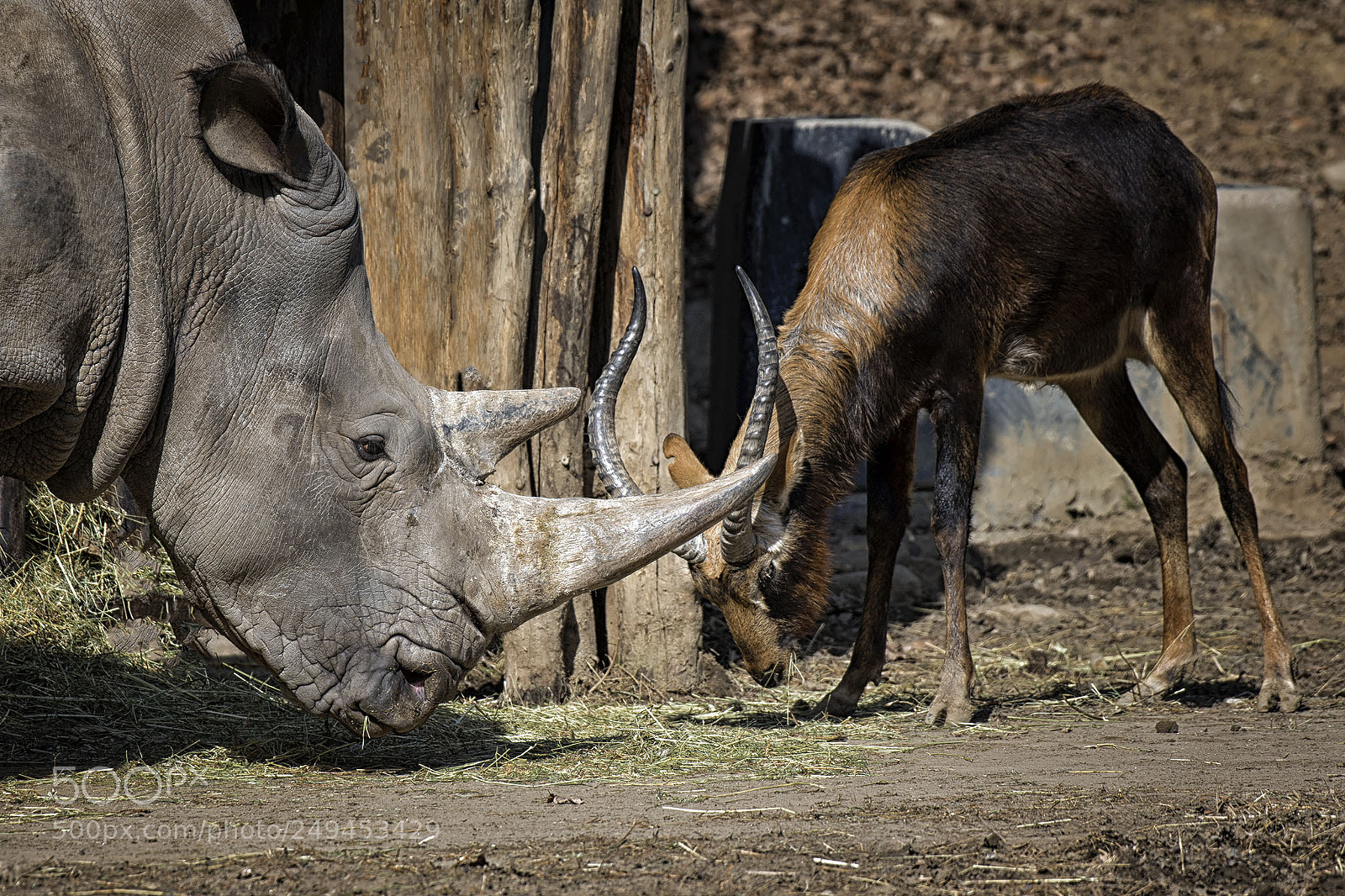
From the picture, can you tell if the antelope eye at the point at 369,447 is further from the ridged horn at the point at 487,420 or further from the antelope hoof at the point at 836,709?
the antelope hoof at the point at 836,709

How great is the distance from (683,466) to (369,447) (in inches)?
66.1

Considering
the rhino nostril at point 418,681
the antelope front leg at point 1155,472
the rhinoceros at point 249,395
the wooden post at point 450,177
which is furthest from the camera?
the antelope front leg at point 1155,472

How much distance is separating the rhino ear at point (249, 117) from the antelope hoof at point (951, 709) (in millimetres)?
3109

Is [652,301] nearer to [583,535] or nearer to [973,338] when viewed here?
[973,338]

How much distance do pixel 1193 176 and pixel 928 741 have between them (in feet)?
10.2

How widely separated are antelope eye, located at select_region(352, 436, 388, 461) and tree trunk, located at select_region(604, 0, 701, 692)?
6.63ft

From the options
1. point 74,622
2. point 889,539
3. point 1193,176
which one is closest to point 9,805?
point 74,622

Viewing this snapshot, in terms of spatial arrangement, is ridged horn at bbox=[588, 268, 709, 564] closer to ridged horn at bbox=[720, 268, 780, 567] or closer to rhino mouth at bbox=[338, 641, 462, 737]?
ridged horn at bbox=[720, 268, 780, 567]

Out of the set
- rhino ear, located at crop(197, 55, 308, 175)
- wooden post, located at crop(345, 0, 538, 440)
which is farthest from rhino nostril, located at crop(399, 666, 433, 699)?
wooden post, located at crop(345, 0, 538, 440)

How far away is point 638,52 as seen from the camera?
5.67 metres

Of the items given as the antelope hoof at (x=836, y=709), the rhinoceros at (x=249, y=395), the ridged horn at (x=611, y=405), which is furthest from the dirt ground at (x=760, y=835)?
the ridged horn at (x=611, y=405)

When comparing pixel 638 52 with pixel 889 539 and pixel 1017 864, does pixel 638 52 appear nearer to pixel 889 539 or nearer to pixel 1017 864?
pixel 889 539

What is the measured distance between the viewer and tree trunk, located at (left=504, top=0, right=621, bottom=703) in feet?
18.0

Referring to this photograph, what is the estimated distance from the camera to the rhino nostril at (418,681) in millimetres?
3789
